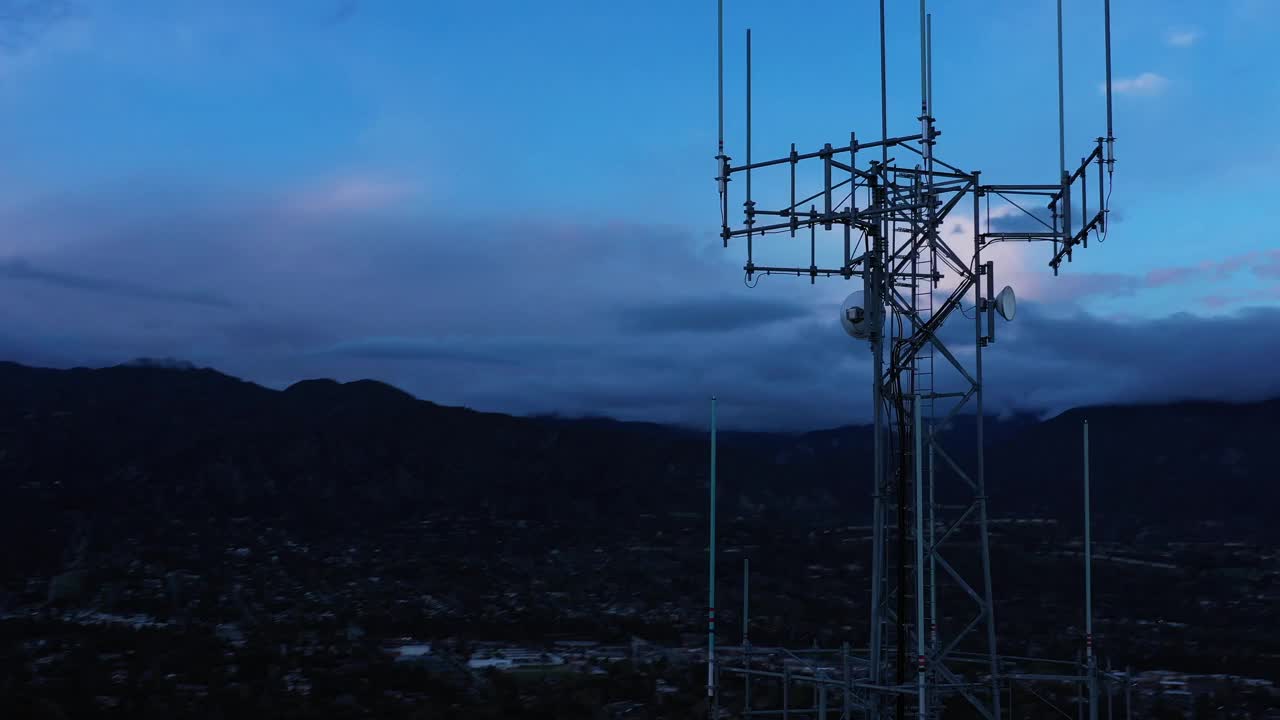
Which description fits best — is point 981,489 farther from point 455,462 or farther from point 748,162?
point 455,462

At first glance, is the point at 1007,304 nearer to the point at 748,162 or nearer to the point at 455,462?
the point at 748,162

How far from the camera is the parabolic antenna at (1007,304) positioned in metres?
19.4

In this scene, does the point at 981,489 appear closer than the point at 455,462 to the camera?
Yes

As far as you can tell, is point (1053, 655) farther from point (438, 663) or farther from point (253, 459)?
point (253, 459)

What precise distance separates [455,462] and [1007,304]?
103674 millimetres

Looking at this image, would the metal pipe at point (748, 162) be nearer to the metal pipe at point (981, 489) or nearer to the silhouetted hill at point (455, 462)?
the metal pipe at point (981, 489)

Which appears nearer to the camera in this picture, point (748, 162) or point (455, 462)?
point (748, 162)

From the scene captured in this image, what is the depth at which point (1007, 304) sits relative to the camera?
19391 millimetres

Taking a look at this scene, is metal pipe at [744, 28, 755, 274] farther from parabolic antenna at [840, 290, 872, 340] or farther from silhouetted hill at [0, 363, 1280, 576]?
silhouetted hill at [0, 363, 1280, 576]

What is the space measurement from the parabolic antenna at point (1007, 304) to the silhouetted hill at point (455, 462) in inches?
3281

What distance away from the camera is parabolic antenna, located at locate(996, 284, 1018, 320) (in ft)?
63.5

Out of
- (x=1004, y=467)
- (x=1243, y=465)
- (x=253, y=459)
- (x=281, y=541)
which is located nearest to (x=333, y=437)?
(x=253, y=459)

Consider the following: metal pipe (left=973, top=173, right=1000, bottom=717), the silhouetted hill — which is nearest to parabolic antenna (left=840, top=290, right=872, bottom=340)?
metal pipe (left=973, top=173, right=1000, bottom=717)

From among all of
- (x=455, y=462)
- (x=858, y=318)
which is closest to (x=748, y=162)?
(x=858, y=318)
